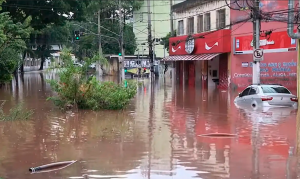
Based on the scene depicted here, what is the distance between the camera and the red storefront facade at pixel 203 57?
1345 inches

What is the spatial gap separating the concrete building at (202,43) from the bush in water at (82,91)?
49.7ft

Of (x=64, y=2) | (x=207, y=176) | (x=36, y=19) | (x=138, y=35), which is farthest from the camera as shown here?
(x=138, y=35)

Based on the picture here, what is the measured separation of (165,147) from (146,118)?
6035 mm

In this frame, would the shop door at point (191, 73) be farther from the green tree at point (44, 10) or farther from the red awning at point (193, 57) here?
the green tree at point (44, 10)

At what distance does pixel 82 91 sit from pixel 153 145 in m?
8.04

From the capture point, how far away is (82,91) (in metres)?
18.6

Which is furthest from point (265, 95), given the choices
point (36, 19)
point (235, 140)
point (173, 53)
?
point (173, 53)

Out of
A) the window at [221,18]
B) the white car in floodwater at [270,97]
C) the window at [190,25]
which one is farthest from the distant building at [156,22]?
the white car in floodwater at [270,97]

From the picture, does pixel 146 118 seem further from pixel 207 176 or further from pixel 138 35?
pixel 138 35

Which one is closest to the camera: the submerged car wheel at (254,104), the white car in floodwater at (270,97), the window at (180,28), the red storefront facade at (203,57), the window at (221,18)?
the white car in floodwater at (270,97)

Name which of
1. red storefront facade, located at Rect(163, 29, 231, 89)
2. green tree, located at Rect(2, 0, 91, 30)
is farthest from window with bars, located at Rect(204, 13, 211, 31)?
green tree, located at Rect(2, 0, 91, 30)

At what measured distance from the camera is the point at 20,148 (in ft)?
35.7

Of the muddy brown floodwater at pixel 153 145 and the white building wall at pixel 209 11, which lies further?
the white building wall at pixel 209 11

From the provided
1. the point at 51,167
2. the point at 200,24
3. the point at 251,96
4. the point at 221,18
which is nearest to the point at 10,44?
the point at 251,96
